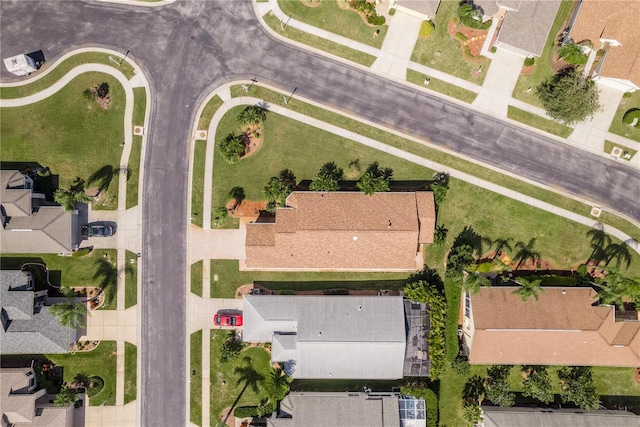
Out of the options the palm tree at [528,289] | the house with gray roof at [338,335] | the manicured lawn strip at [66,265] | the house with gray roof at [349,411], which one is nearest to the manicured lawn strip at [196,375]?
the house with gray roof at [338,335]

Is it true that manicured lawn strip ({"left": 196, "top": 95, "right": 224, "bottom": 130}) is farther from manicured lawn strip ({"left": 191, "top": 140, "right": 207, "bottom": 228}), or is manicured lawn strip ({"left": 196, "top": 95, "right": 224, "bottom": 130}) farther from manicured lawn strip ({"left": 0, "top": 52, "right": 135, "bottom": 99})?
manicured lawn strip ({"left": 0, "top": 52, "right": 135, "bottom": 99})

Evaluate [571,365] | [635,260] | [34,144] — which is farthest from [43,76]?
[635,260]

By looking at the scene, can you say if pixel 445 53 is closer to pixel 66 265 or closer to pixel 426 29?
pixel 426 29

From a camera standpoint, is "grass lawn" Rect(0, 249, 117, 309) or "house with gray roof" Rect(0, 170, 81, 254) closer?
"house with gray roof" Rect(0, 170, 81, 254)

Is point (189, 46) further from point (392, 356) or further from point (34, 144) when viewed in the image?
point (392, 356)

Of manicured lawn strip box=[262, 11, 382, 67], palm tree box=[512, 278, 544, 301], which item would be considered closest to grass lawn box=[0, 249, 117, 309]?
manicured lawn strip box=[262, 11, 382, 67]

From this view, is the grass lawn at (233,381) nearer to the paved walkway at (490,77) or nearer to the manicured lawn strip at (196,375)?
the manicured lawn strip at (196,375)

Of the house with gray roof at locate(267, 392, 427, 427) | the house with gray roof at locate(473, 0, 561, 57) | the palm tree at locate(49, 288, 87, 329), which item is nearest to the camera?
the palm tree at locate(49, 288, 87, 329)
